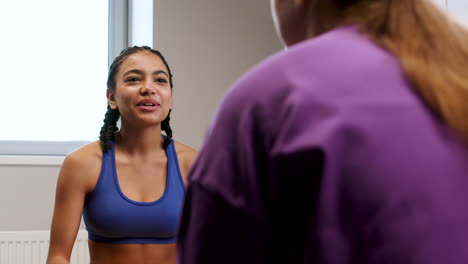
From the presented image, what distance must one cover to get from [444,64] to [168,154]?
149 cm

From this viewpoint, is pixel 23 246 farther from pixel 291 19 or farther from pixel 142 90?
pixel 291 19

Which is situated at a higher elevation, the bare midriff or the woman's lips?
the woman's lips

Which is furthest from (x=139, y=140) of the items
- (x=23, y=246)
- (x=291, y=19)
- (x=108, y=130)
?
(x=291, y=19)

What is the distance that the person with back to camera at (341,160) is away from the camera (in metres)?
0.38

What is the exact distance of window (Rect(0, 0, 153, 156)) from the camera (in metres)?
3.00

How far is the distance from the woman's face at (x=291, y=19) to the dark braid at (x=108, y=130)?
1358mm

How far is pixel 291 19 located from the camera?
0.52 m

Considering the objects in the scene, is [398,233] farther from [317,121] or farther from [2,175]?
[2,175]

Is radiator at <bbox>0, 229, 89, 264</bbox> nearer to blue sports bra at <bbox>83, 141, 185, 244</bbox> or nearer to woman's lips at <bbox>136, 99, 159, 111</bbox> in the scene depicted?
blue sports bra at <bbox>83, 141, 185, 244</bbox>

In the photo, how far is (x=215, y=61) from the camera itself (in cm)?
299

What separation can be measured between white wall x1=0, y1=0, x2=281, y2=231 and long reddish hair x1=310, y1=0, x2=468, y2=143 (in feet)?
8.05

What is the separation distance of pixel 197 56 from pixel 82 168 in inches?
52.8

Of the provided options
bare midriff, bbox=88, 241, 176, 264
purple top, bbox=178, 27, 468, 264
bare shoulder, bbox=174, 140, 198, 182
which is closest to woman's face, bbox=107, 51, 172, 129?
bare shoulder, bbox=174, 140, 198, 182

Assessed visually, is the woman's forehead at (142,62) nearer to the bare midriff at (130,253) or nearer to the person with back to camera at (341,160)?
the bare midriff at (130,253)
